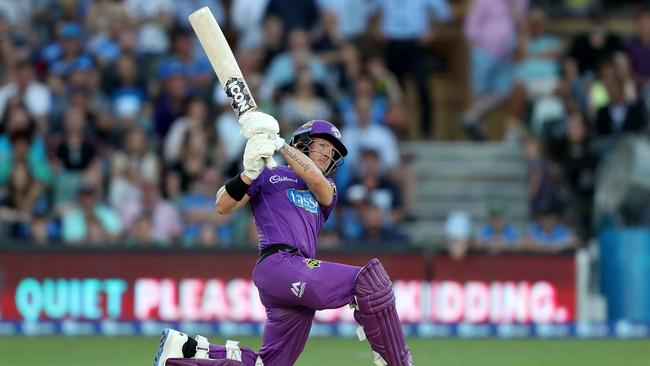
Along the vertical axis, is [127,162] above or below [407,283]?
above

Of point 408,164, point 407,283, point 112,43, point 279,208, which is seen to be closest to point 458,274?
point 407,283

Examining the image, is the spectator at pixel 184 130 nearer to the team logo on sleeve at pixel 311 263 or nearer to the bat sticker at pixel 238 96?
the bat sticker at pixel 238 96

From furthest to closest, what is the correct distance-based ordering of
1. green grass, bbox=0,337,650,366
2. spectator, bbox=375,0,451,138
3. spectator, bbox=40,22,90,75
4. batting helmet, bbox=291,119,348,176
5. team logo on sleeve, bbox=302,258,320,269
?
spectator, bbox=375,0,451,138 → spectator, bbox=40,22,90,75 → green grass, bbox=0,337,650,366 → batting helmet, bbox=291,119,348,176 → team logo on sleeve, bbox=302,258,320,269

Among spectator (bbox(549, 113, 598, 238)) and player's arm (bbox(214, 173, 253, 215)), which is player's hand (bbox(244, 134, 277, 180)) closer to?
player's arm (bbox(214, 173, 253, 215))

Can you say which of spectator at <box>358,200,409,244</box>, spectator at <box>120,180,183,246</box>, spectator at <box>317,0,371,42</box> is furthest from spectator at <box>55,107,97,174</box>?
spectator at <box>317,0,371,42</box>

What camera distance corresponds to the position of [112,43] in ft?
51.6

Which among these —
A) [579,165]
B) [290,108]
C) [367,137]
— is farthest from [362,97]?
[579,165]

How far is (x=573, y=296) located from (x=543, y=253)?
511 millimetres

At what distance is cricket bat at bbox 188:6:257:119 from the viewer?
7777 millimetres

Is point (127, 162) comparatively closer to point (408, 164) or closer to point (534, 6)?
point (408, 164)

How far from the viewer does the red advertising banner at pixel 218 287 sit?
1359 centimetres

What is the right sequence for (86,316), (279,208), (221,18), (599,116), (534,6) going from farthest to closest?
1. (534,6)
2. (221,18)
3. (599,116)
4. (86,316)
5. (279,208)

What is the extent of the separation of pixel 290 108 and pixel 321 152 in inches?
294

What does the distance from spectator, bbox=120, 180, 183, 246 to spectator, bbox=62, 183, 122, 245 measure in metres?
0.17
